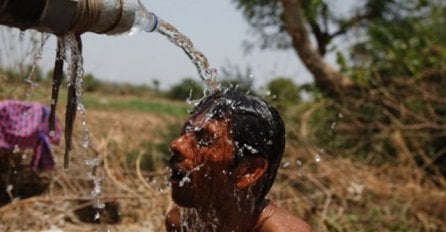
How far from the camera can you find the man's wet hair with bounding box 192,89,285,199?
2.26 m

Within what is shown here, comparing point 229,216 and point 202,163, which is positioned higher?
point 202,163

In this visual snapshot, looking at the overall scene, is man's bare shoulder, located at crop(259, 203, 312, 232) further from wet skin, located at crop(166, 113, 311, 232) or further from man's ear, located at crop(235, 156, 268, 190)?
man's ear, located at crop(235, 156, 268, 190)

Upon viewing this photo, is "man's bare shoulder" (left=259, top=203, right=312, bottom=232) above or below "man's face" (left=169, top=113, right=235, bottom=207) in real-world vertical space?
below

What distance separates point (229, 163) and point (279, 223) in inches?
11.1

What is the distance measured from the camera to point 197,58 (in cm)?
258

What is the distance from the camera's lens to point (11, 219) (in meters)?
4.91

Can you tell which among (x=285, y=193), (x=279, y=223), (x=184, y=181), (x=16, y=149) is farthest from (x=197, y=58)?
(x=285, y=193)

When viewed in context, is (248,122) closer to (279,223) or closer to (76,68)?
(279,223)

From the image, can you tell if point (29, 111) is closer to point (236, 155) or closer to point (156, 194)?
point (156, 194)

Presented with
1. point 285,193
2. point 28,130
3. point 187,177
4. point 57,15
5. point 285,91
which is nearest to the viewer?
point 57,15

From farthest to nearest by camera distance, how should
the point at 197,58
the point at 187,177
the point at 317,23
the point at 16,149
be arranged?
1. the point at 317,23
2. the point at 16,149
3. the point at 197,58
4. the point at 187,177

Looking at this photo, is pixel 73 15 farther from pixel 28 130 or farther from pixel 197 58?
pixel 28 130

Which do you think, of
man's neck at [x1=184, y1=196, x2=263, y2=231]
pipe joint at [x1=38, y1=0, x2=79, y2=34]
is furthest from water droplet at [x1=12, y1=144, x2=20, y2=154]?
pipe joint at [x1=38, y1=0, x2=79, y2=34]

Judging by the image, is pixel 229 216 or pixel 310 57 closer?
pixel 229 216
